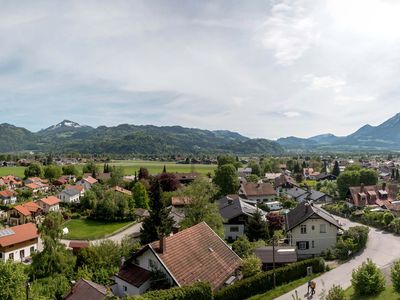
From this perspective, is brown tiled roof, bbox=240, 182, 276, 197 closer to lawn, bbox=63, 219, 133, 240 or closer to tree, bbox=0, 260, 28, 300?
lawn, bbox=63, 219, 133, 240

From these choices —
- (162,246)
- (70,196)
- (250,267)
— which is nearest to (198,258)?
(162,246)

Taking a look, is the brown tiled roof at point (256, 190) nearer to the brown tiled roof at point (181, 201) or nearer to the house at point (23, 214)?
the brown tiled roof at point (181, 201)

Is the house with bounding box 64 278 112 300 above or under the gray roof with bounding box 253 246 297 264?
above

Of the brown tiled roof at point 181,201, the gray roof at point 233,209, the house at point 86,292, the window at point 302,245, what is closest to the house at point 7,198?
the brown tiled roof at point 181,201

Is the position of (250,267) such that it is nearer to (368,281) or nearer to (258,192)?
(368,281)

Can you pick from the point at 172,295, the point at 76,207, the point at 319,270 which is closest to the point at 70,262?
the point at 172,295

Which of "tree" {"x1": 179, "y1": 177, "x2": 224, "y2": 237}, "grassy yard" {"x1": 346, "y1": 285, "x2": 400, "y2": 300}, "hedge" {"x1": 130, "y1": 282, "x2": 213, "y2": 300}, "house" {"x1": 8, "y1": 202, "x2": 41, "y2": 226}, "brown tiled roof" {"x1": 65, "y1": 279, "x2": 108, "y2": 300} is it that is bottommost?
"house" {"x1": 8, "y1": 202, "x2": 41, "y2": 226}

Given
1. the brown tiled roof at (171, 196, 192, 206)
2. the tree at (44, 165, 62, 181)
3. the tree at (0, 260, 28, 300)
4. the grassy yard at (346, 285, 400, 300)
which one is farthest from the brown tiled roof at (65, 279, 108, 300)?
the tree at (44, 165, 62, 181)
